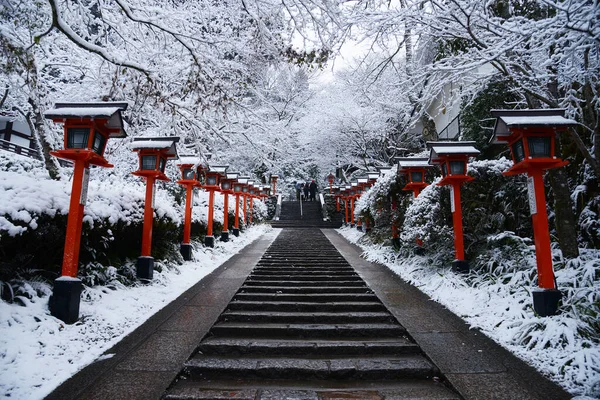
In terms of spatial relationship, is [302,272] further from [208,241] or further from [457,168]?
[208,241]

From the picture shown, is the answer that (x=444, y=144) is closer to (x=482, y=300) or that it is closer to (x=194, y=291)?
(x=482, y=300)

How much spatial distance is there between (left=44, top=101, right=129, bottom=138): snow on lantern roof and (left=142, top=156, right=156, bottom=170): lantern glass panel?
1.62 metres

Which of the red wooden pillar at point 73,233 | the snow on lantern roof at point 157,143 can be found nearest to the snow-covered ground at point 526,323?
the red wooden pillar at point 73,233

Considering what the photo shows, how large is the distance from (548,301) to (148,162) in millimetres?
6458

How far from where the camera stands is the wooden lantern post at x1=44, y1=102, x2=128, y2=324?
3918 millimetres

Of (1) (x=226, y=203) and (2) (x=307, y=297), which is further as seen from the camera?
(1) (x=226, y=203)

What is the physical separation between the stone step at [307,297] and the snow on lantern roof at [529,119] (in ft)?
10.2

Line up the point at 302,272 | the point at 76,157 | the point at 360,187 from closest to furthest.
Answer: the point at 76,157 < the point at 302,272 < the point at 360,187

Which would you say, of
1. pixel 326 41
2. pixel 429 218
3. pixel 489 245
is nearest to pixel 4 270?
pixel 326 41

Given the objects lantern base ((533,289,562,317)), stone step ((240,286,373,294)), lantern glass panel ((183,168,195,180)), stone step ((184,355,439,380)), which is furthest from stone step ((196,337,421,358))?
lantern glass panel ((183,168,195,180))

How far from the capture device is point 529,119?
161 inches

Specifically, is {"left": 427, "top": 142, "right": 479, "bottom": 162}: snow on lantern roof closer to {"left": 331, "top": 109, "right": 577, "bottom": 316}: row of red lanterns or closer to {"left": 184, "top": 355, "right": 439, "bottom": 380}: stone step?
{"left": 331, "top": 109, "right": 577, "bottom": 316}: row of red lanterns

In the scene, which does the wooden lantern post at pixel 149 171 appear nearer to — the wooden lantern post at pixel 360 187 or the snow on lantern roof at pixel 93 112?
the snow on lantern roof at pixel 93 112

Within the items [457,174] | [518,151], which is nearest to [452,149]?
[457,174]
